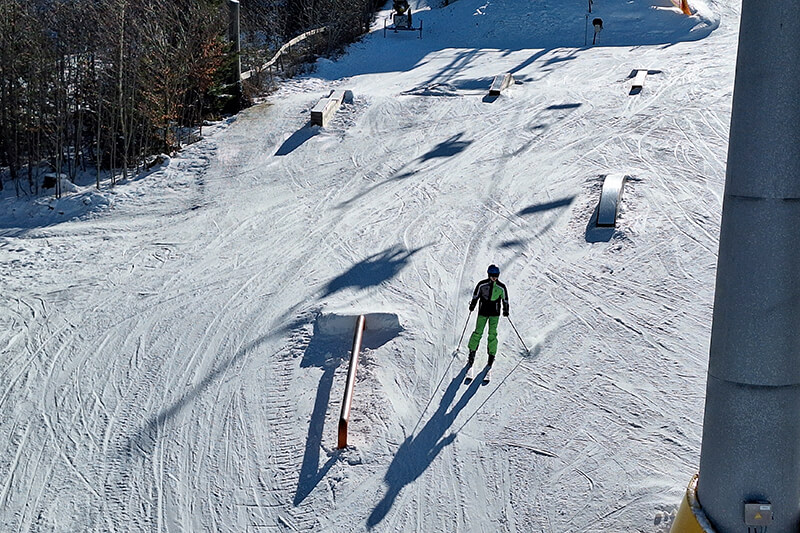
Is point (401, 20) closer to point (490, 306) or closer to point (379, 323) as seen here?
point (379, 323)

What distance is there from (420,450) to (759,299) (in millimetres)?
4529

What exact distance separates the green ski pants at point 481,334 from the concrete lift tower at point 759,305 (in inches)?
174

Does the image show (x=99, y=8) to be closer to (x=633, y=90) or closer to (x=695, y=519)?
(x=633, y=90)

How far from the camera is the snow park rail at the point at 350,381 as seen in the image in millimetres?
9484

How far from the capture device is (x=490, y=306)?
10.7m

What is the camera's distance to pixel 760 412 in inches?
240

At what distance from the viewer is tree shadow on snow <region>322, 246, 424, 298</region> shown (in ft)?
43.3

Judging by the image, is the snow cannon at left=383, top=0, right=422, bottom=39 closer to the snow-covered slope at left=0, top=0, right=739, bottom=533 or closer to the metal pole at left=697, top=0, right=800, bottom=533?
the snow-covered slope at left=0, top=0, right=739, bottom=533

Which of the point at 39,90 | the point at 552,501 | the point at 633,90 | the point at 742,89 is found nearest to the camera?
the point at 742,89

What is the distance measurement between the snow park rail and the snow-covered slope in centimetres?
21

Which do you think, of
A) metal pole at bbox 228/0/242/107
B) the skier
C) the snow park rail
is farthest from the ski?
metal pole at bbox 228/0/242/107

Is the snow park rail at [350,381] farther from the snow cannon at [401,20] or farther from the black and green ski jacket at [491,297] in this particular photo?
the snow cannon at [401,20]

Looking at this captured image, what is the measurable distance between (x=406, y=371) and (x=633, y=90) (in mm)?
12586

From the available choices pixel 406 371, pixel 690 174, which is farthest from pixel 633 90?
pixel 406 371
